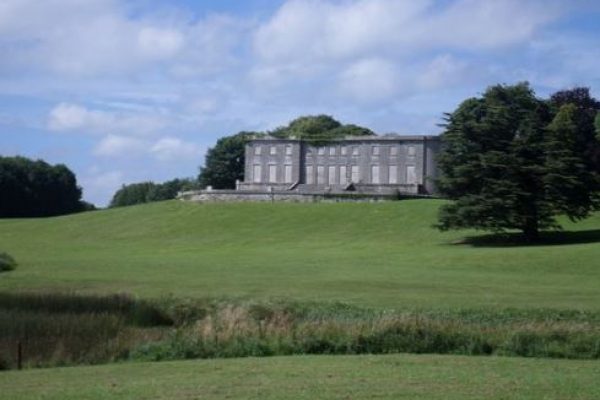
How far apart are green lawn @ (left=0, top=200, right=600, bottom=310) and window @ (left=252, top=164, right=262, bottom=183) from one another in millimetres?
29331

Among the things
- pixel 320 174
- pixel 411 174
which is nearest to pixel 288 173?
pixel 320 174

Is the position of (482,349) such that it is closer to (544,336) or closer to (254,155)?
(544,336)

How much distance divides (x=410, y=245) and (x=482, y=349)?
46.8 metres

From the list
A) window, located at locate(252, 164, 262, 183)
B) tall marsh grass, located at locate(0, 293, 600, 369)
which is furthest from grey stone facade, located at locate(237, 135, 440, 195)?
tall marsh grass, located at locate(0, 293, 600, 369)

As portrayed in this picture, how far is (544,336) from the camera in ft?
68.5

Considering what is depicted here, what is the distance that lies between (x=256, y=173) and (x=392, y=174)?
18861 millimetres

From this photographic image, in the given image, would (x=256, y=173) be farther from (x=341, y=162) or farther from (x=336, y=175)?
(x=341, y=162)

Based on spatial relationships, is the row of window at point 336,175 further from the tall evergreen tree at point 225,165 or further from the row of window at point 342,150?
the tall evergreen tree at point 225,165

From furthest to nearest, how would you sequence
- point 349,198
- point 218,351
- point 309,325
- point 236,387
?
point 349,198 < point 309,325 < point 218,351 < point 236,387

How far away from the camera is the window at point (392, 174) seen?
12300 centimetres

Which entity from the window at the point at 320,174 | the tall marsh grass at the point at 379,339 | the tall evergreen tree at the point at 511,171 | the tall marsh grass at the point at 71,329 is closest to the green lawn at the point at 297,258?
the tall evergreen tree at the point at 511,171

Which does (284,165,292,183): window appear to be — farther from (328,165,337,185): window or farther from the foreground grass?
the foreground grass

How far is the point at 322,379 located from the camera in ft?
49.1

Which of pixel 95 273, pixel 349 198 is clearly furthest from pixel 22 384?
pixel 349 198
